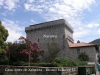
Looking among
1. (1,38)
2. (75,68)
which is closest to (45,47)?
(1,38)

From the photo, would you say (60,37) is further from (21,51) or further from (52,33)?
(21,51)

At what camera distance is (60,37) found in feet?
134

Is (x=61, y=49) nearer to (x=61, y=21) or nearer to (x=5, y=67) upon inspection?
(x=61, y=21)

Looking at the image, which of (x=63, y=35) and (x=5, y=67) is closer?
(x=5, y=67)

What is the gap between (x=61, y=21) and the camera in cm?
4116

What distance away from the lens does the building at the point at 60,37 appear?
36306 millimetres

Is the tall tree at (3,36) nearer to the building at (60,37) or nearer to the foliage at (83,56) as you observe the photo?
the building at (60,37)

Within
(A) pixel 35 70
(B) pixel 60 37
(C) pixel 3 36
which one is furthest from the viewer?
(B) pixel 60 37

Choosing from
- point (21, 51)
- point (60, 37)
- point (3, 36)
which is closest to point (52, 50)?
point (60, 37)

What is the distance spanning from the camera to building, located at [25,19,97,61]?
36.3 metres

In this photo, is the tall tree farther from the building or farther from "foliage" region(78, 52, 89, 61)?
"foliage" region(78, 52, 89, 61)

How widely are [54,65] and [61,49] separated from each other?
864 inches

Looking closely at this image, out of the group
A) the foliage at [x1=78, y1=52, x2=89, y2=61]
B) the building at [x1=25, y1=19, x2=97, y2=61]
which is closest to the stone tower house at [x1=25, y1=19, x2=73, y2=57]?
the building at [x1=25, y1=19, x2=97, y2=61]

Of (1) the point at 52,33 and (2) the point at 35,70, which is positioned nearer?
(2) the point at 35,70
